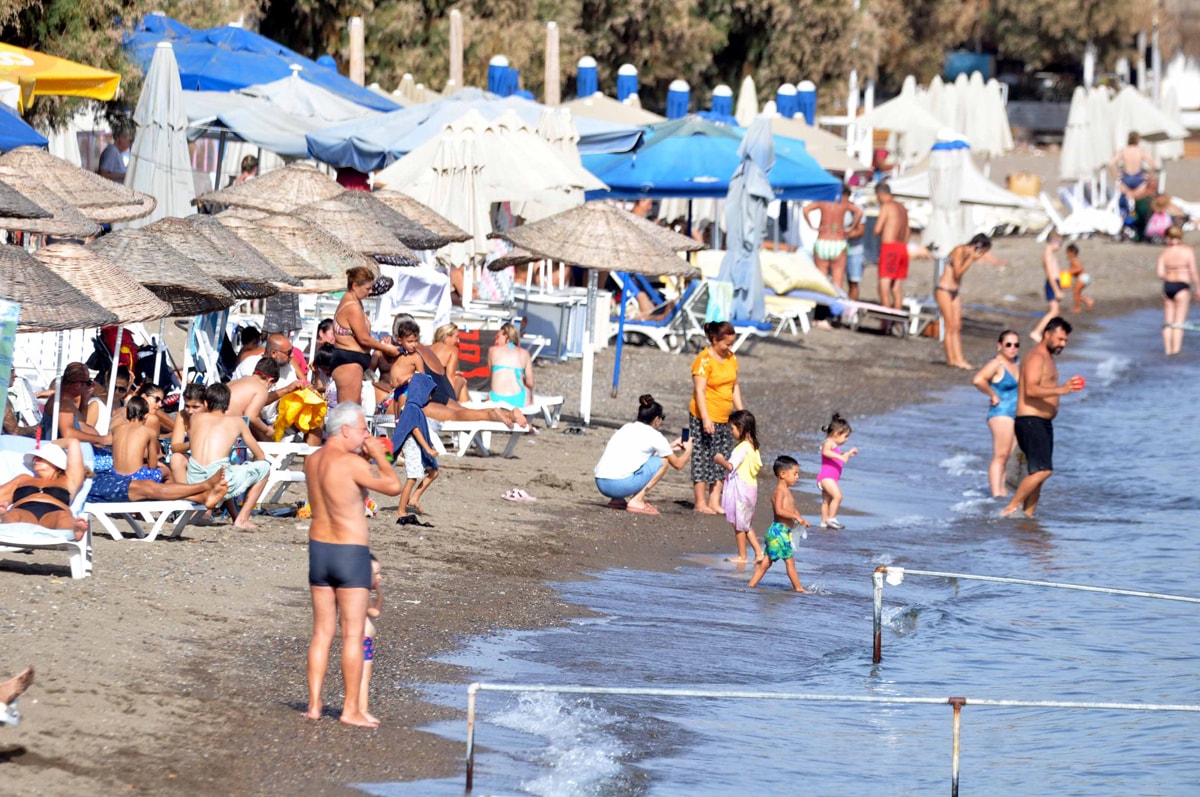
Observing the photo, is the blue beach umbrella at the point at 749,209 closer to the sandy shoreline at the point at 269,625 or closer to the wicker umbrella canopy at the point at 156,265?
the sandy shoreline at the point at 269,625

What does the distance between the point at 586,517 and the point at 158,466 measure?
10.4 ft

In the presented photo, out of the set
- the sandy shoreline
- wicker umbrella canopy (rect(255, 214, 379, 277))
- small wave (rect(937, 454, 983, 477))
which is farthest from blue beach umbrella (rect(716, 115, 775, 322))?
wicker umbrella canopy (rect(255, 214, 379, 277))

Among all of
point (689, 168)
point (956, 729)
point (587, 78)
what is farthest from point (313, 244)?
point (587, 78)

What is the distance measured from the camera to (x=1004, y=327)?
2720 cm

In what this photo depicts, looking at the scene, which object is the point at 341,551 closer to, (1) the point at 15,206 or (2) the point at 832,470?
(1) the point at 15,206

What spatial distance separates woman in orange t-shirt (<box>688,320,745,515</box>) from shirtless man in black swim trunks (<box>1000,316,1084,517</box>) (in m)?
2.21

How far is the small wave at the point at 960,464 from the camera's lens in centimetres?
1623

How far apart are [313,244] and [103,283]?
3269mm

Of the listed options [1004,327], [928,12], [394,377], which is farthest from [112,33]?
[928,12]

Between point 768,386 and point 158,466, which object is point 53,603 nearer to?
point 158,466

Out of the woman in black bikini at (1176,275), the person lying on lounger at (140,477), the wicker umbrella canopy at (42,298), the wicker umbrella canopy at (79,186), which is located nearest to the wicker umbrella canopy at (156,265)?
the person lying on lounger at (140,477)

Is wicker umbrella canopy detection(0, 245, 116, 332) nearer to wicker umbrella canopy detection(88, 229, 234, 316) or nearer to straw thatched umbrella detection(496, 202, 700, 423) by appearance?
wicker umbrella canopy detection(88, 229, 234, 316)

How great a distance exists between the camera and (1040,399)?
13562 mm

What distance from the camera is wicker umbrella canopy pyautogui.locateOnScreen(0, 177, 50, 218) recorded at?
10.5 m
